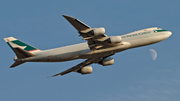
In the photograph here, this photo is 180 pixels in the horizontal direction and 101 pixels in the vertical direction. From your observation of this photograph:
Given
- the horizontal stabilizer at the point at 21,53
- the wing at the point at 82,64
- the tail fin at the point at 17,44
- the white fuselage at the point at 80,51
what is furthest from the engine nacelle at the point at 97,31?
the tail fin at the point at 17,44

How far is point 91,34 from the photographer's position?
48.7 meters

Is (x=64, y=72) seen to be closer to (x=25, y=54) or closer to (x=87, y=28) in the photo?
(x=25, y=54)

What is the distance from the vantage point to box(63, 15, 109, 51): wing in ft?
152

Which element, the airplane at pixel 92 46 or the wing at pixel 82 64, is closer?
the airplane at pixel 92 46

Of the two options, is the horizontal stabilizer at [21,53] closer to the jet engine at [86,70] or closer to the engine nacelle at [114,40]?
the jet engine at [86,70]

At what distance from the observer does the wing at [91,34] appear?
4628 cm

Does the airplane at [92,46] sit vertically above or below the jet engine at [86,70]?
above

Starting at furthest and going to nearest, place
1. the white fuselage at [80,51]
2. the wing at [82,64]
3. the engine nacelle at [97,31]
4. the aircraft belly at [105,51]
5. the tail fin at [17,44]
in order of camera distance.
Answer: the wing at [82,64] < the tail fin at [17,44] < the white fuselage at [80,51] < the aircraft belly at [105,51] < the engine nacelle at [97,31]

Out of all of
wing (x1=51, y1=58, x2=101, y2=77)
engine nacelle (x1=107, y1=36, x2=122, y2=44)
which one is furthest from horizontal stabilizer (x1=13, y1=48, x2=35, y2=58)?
engine nacelle (x1=107, y1=36, x2=122, y2=44)

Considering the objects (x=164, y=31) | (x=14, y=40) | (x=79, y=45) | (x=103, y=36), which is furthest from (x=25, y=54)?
(x=164, y=31)

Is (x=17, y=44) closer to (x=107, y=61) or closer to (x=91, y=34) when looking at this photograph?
(x=91, y=34)

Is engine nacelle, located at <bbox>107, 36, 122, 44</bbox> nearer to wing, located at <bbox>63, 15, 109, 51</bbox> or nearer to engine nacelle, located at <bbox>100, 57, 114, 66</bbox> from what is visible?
wing, located at <bbox>63, 15, 109, 51</bbox>

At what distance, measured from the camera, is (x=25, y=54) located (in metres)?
52.6

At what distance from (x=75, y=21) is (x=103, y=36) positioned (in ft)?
24.7
